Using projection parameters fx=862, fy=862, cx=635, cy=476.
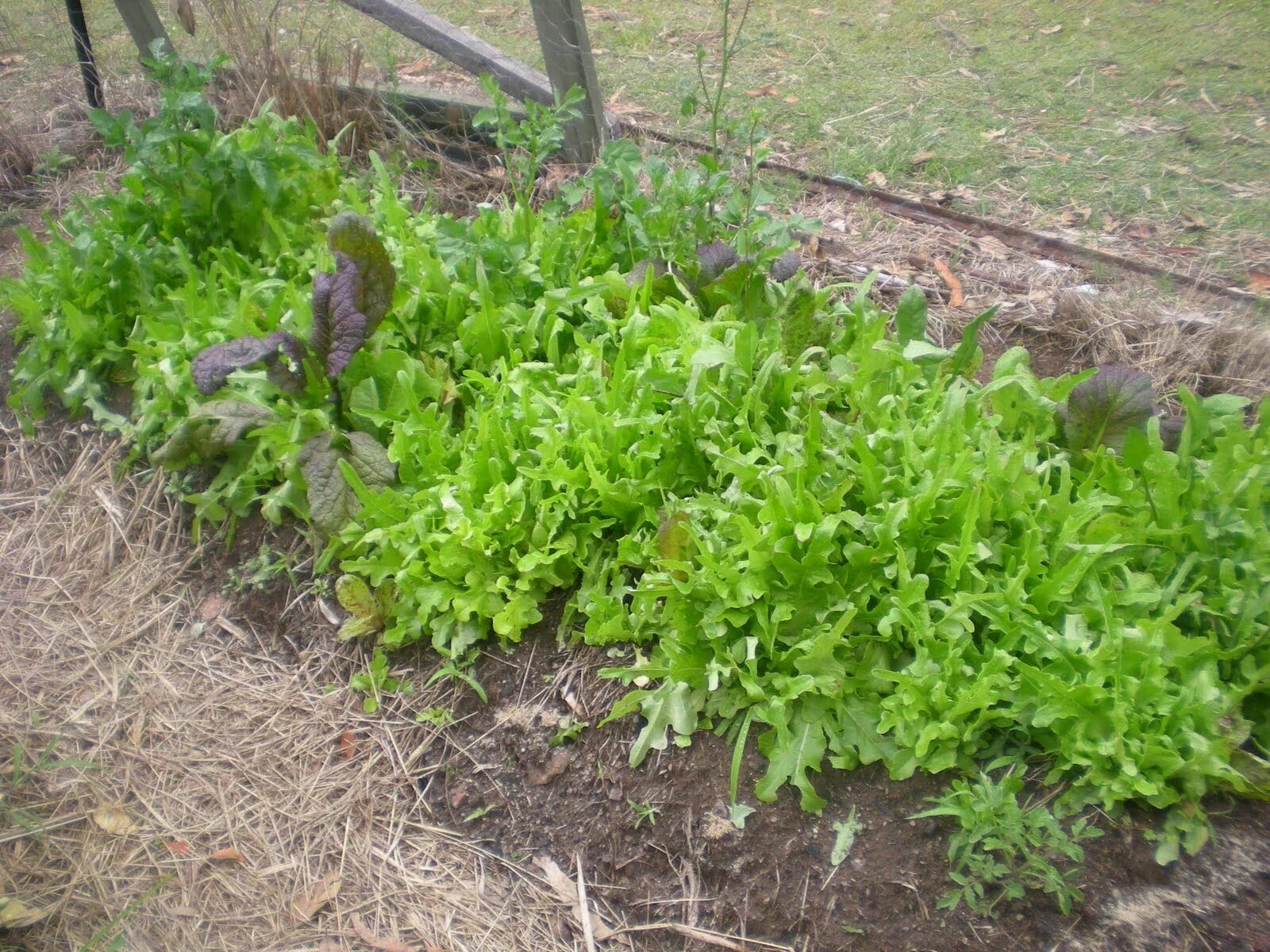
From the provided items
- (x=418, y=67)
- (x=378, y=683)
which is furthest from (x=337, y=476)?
(x=418, y=67)

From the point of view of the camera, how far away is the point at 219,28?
12.0 feet

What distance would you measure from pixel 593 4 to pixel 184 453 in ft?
10.0

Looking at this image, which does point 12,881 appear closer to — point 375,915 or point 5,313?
point 375,915

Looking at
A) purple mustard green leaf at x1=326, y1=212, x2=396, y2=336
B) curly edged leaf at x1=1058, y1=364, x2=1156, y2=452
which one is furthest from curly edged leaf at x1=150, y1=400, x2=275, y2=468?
curly edged leaf at x1=1058, y1=364, x2=1156, y2=452

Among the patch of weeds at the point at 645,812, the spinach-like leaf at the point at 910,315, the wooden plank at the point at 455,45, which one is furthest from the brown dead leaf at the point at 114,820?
the wooden plank at the point at 455,45

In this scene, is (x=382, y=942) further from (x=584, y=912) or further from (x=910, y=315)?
(x=910, y=315)

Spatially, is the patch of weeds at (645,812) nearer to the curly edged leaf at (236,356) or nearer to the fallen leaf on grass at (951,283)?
the curly edged leaf at (236,356)

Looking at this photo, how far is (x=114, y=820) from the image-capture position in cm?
201

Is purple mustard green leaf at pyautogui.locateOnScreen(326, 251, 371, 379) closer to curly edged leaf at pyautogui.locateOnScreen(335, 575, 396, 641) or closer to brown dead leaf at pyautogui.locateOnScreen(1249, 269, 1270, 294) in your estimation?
curly edged leaf at pyautogui.locateOnScreen(335, 575, 396, 641)

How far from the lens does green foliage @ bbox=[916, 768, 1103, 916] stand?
1503 mm

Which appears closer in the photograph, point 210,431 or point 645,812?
point 645,812

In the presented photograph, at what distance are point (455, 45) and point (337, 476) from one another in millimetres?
2158

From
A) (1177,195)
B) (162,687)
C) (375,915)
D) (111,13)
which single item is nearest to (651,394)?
(375,915)

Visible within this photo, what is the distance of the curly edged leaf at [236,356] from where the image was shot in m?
2.27
